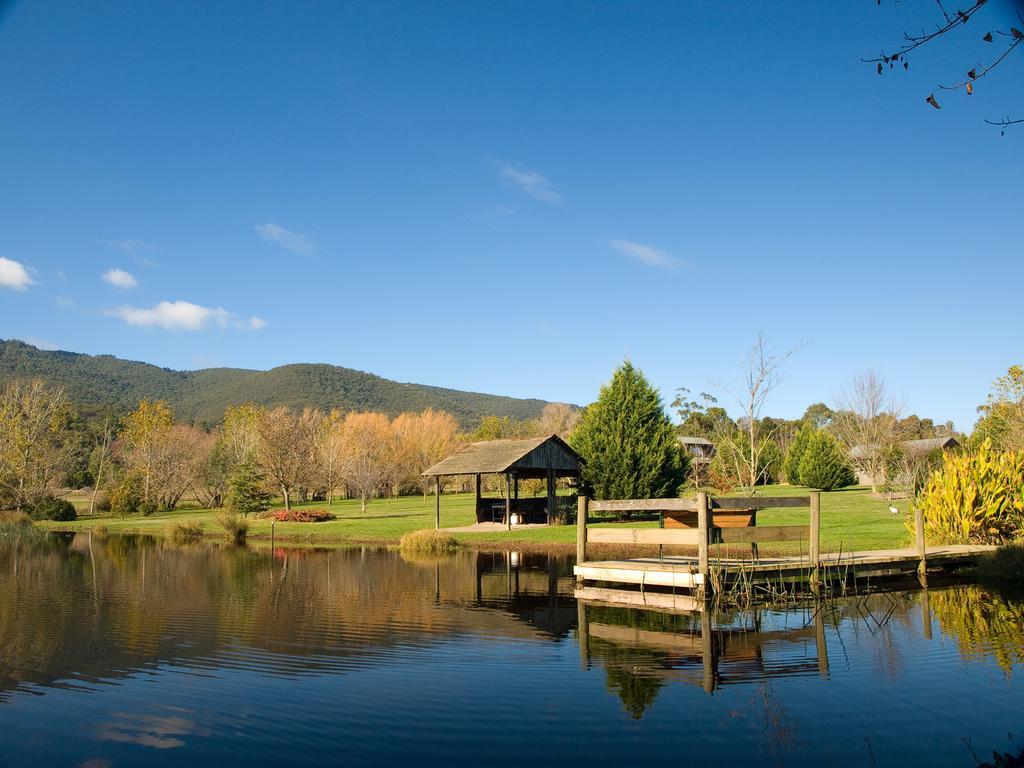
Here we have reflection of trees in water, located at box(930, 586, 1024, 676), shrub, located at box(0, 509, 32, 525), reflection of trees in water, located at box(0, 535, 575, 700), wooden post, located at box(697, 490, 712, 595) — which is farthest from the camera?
shrub, located at box(0, 509, 32, 525)

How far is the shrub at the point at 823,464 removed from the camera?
48219mm

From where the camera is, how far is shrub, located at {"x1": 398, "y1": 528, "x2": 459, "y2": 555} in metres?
25.3

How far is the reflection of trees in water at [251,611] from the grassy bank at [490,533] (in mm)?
5257

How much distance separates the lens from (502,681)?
8.52 meters

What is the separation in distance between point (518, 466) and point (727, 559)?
60.8 feet

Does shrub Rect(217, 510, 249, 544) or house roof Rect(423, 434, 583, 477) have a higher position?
house roof Rect(423, 434, 583, 477)

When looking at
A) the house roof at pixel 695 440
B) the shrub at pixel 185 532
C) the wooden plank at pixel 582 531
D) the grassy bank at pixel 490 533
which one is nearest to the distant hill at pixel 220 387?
the house roof at pixel 695 440

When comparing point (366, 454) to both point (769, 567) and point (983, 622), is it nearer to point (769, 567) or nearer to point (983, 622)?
point (769, 567)

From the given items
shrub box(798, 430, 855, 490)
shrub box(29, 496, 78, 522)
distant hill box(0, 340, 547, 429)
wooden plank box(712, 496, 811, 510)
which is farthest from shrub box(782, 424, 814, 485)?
distant hill box(0, 340, 547, 429)

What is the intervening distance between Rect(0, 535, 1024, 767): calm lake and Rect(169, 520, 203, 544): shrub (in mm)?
19723

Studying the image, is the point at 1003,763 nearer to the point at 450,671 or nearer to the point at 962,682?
the point at 962,682

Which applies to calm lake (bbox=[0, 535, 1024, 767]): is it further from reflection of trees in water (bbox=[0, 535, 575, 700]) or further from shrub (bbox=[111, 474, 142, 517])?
shrub (bbox=[111, 474, 142, 517])

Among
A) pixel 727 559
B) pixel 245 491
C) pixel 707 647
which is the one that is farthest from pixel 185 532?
pixel 707 647

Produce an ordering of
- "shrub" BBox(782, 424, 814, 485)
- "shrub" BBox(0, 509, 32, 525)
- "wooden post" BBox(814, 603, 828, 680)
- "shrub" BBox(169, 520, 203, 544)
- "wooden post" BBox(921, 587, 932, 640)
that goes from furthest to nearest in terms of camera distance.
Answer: "shrub" BBox(782, 424, 814, 485), "shrub" BBox(0, 509, 32, 525), "shrub" BBox(169, 520, 203, 544), "wooden post" BBox(921, 587, 932, 640), "wooden post" BBox(814, 603, 828, 680)
